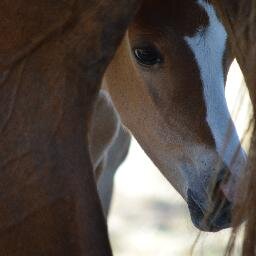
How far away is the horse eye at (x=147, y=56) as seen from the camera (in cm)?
279

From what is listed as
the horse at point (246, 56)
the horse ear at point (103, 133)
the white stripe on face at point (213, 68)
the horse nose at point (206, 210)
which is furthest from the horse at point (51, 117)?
the horse ear at point (103, 133)

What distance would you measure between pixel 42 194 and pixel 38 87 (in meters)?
0.20

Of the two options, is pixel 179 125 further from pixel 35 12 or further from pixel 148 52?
pixel 35 12

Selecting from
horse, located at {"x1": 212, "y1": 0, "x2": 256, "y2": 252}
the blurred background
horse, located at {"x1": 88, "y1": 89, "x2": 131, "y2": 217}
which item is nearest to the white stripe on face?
horse, located at {"x1": 88, "y1": 89, "x2": 131, "y2": 217}

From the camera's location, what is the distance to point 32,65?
1.70 m

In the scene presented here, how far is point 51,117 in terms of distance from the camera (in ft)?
5.56

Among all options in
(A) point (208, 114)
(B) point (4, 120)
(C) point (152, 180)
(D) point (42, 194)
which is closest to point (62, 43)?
(B) point (4, 120)

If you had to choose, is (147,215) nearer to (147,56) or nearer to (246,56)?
(147,56)

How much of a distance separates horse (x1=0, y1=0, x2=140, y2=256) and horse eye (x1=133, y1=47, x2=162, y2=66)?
1097 mm

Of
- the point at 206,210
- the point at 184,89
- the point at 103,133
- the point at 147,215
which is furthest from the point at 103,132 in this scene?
the point at 147,215

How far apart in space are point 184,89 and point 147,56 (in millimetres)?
194

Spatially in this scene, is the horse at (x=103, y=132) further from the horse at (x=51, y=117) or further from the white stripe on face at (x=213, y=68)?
the horse at (x=51, y=117)

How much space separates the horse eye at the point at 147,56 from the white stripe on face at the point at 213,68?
0.14 m

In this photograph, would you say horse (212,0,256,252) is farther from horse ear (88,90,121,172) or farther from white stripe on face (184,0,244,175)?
horse ear (88,90,121,172)
